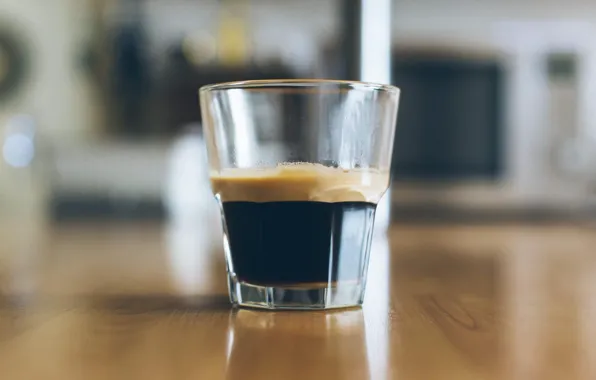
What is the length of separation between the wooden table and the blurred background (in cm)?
151

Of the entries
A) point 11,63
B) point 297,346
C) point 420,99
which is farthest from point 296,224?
point 11,63

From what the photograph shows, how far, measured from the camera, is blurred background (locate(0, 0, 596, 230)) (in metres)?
2.22

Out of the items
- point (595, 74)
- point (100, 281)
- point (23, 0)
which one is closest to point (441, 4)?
point (595, 74)

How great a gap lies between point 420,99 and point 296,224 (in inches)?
74.3

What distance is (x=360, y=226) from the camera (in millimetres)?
429

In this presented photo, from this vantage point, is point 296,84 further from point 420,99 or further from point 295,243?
point 420,99

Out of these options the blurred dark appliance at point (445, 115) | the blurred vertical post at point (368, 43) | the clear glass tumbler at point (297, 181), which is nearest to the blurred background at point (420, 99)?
the blurred dark appliance at point (445, 115)

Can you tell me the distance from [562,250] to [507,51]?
163 centimetres

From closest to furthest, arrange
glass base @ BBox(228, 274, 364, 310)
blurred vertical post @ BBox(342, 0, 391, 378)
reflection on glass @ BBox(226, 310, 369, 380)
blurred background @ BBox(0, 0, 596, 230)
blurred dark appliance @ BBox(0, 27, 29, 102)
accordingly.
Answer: reflection on glass @ BBox(226, 310, 369, 380), glass base @ BBox(228, 274, 364, 310), blurred vertical post @ BBox(342, 0, 391, 378), blurred background @ BBox(0, 0, 596, 230), blurred dark appliance @ BBox(0, 27, 29, 102)

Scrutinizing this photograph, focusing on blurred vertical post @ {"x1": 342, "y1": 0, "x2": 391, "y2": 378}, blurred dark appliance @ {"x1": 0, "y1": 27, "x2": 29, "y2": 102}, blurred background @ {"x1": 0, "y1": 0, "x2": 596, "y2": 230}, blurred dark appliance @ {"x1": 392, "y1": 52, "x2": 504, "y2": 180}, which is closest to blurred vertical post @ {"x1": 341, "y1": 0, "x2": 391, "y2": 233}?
blurred vertical post @ {"x1": 342, "y1": 0, "x2": 391, "y2": 378}

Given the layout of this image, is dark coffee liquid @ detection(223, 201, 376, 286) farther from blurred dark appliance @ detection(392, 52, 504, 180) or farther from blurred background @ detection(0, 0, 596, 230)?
blurred dark appliance @ detection(392, 52, 504, 180)

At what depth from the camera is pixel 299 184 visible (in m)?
0.40

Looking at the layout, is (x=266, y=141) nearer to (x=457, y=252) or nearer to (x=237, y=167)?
(x=237, y=167)

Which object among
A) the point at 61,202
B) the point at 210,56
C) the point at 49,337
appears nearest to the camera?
the point at 49,337
